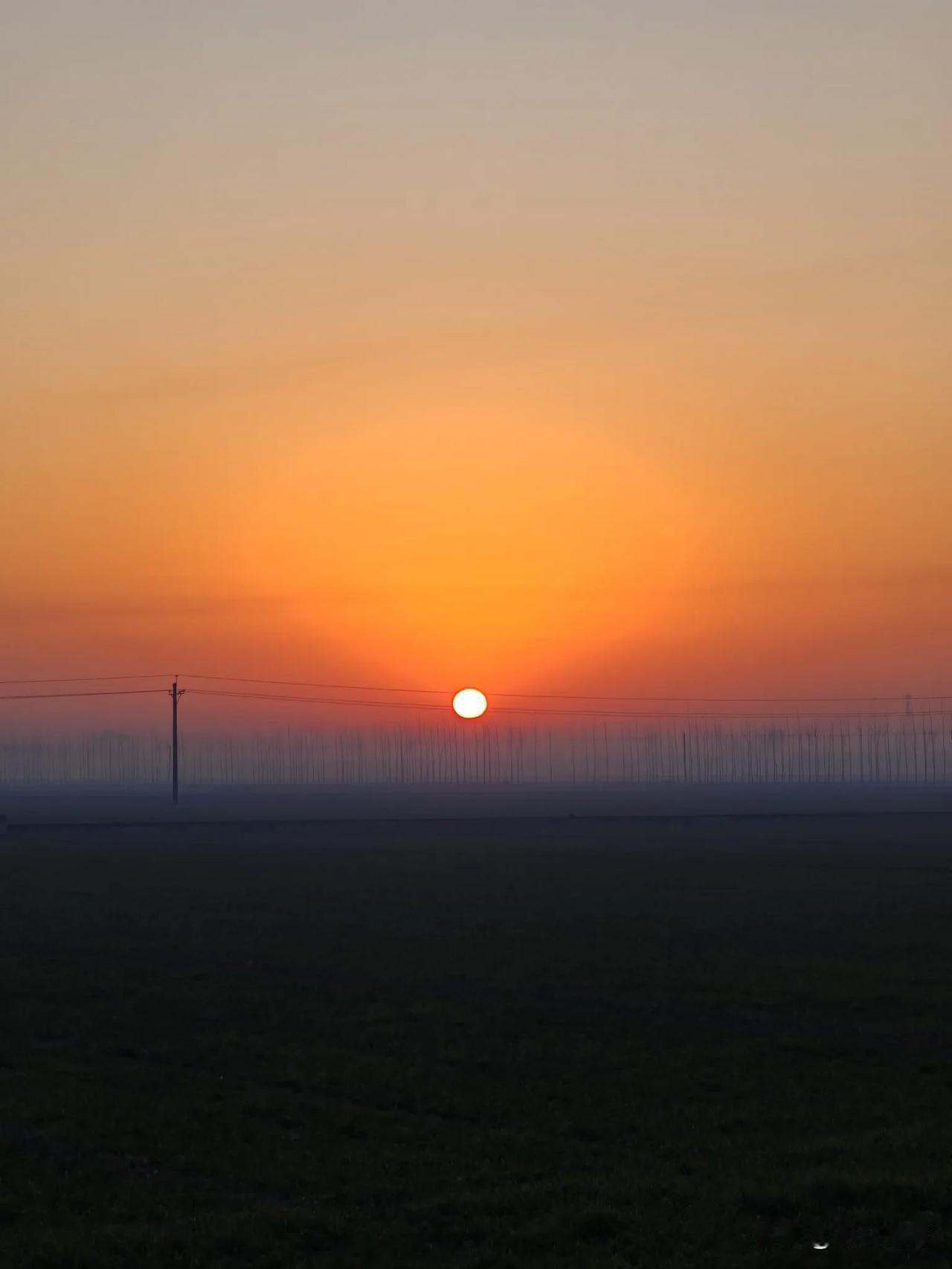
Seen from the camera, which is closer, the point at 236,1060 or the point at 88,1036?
the point at 236,1060

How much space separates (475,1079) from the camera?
2608 centimetres

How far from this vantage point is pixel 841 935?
144 feet

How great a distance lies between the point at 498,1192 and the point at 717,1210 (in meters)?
3.22

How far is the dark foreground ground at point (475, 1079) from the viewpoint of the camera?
1744cm

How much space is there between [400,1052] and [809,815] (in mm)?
100674

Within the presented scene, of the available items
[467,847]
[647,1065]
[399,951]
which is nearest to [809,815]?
[467,847]

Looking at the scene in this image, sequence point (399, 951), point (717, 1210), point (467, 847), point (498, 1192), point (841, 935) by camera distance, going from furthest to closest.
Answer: point (467, 847) → point (841, 935) → point (399, 951) → point (498, 1192) → point (717, 1210)

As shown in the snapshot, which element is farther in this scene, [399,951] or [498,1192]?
[399,951]

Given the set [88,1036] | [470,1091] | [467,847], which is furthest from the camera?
[467,847]

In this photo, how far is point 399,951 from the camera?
40.4 metres

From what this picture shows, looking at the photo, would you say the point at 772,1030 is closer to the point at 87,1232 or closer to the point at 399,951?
the point at 399,951

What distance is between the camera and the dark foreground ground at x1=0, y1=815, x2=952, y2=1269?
17.4 m

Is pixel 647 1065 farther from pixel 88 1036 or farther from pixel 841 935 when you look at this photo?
pixel 841 935

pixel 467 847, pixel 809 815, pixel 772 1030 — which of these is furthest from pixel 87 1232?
pixel 809 815
